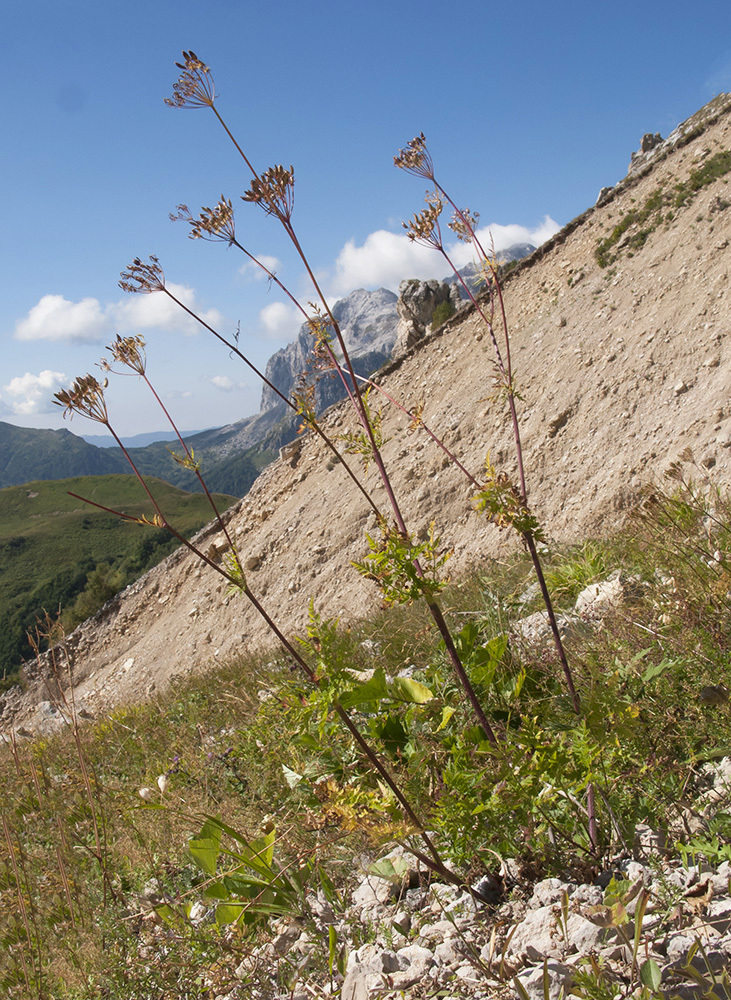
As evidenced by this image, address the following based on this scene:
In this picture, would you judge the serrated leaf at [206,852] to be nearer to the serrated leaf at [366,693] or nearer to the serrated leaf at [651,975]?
the serrated leaf at [366,693]

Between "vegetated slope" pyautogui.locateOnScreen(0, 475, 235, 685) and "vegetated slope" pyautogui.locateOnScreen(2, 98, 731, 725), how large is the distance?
153ft

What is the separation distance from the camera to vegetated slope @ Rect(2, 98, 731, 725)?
887 cm

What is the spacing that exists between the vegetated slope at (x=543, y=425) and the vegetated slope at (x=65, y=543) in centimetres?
4678

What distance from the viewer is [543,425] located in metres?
10.9

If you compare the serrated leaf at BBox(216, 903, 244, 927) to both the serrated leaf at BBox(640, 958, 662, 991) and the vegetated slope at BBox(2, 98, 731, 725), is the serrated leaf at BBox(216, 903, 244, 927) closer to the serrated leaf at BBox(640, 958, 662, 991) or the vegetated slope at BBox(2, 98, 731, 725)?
the serrated leaf at BBox(640, 958, 662, 991)

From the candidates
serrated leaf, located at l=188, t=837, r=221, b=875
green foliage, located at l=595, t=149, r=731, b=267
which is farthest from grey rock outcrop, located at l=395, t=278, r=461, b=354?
serrated leaf, located at l=188, t=837, r=221, b=875

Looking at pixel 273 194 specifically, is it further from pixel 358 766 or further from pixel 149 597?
pixel 149 597

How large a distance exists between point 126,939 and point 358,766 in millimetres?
1207

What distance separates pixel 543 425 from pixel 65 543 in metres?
106

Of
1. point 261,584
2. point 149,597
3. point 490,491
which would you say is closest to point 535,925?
point 490,491

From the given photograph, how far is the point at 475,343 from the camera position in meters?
15.3

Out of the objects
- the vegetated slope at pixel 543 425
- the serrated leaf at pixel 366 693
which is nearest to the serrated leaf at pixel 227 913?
the serrated leaf at pixel 366 693

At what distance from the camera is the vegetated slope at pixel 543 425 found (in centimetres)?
887

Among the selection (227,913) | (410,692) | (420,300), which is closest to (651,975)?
(410,692)
